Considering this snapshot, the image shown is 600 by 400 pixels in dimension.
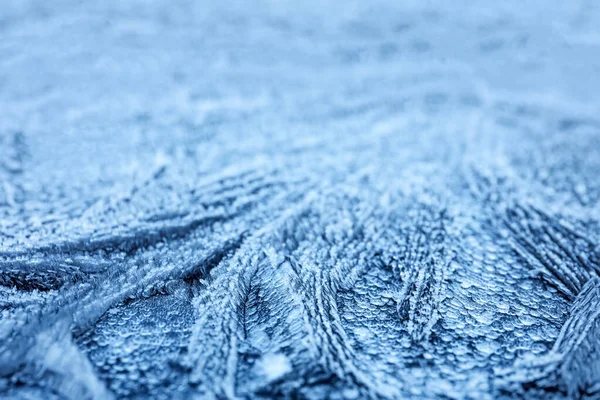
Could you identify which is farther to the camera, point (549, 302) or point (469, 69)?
point (469, 69)

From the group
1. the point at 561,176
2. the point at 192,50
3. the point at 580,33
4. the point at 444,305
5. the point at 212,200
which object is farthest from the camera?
the point at 580,33

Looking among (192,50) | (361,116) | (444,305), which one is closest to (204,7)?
(192,50)

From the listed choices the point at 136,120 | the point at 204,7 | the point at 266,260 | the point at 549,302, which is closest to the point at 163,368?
the point at 266,260

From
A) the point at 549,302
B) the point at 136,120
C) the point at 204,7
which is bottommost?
the point at 549,302

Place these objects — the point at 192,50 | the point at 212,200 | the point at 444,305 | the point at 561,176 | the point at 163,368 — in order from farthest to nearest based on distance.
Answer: the point at 192,50
the point at 561,176
the point at 212,200
the point at 444,305
the point at 163,368

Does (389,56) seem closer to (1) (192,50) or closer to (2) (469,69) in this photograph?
(2) (469,69)

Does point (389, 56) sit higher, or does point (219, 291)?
point (389, 56)
